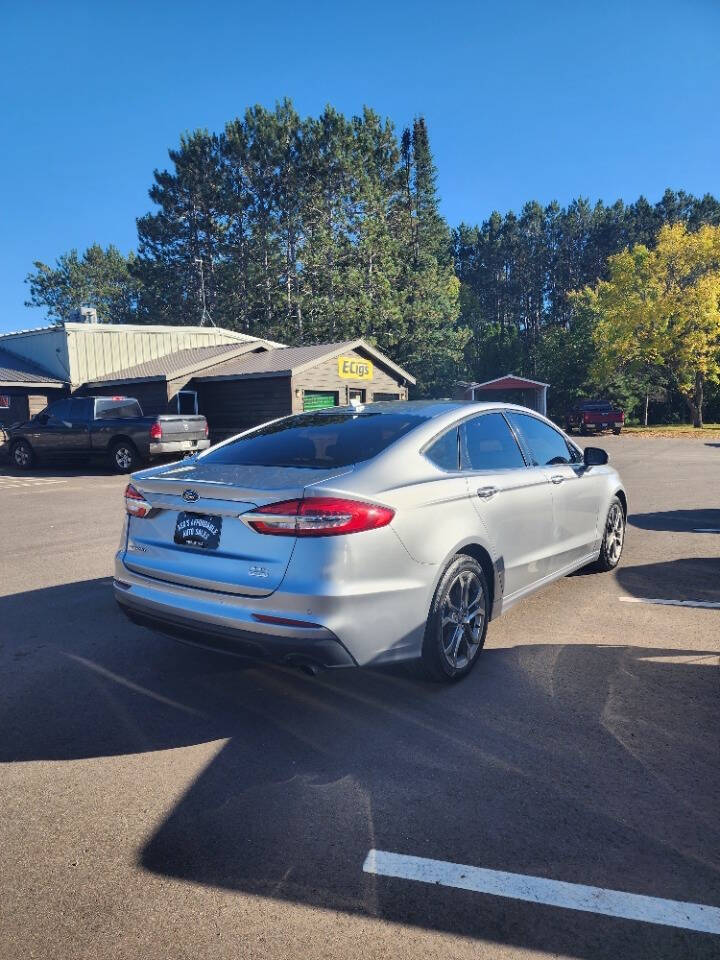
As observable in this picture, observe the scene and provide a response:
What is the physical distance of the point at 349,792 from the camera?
2707 mm

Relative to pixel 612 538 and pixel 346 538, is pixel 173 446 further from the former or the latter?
pixel 346 538

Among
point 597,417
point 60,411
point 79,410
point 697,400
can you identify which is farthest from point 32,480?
point 697,400

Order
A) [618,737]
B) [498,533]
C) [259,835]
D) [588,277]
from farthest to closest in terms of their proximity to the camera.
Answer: [588,277] → [498,533] → [618,737] → [259,835]

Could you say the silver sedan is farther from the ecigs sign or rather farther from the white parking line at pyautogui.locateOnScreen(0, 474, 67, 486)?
the ecigs sign

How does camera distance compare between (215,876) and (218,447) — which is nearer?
(215,876)

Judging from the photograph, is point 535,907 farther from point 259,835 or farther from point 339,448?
point 339,448

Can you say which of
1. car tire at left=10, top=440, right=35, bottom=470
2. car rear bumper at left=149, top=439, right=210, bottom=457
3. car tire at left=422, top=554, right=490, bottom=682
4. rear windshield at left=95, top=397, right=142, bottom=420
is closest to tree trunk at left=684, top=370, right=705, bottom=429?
car rear bumper at left=149, top=439, right=210, bottom=457

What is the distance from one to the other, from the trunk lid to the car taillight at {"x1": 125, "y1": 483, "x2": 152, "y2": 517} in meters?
0.03

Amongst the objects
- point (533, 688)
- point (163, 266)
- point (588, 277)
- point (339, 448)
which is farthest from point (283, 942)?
point (588, 277)

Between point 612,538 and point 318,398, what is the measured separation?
18.6m

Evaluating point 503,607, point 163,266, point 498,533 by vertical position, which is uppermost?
point 163,266

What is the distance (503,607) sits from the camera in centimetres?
416

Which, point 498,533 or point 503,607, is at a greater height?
point 498,533

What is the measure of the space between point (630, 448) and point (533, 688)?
23.8 meters
